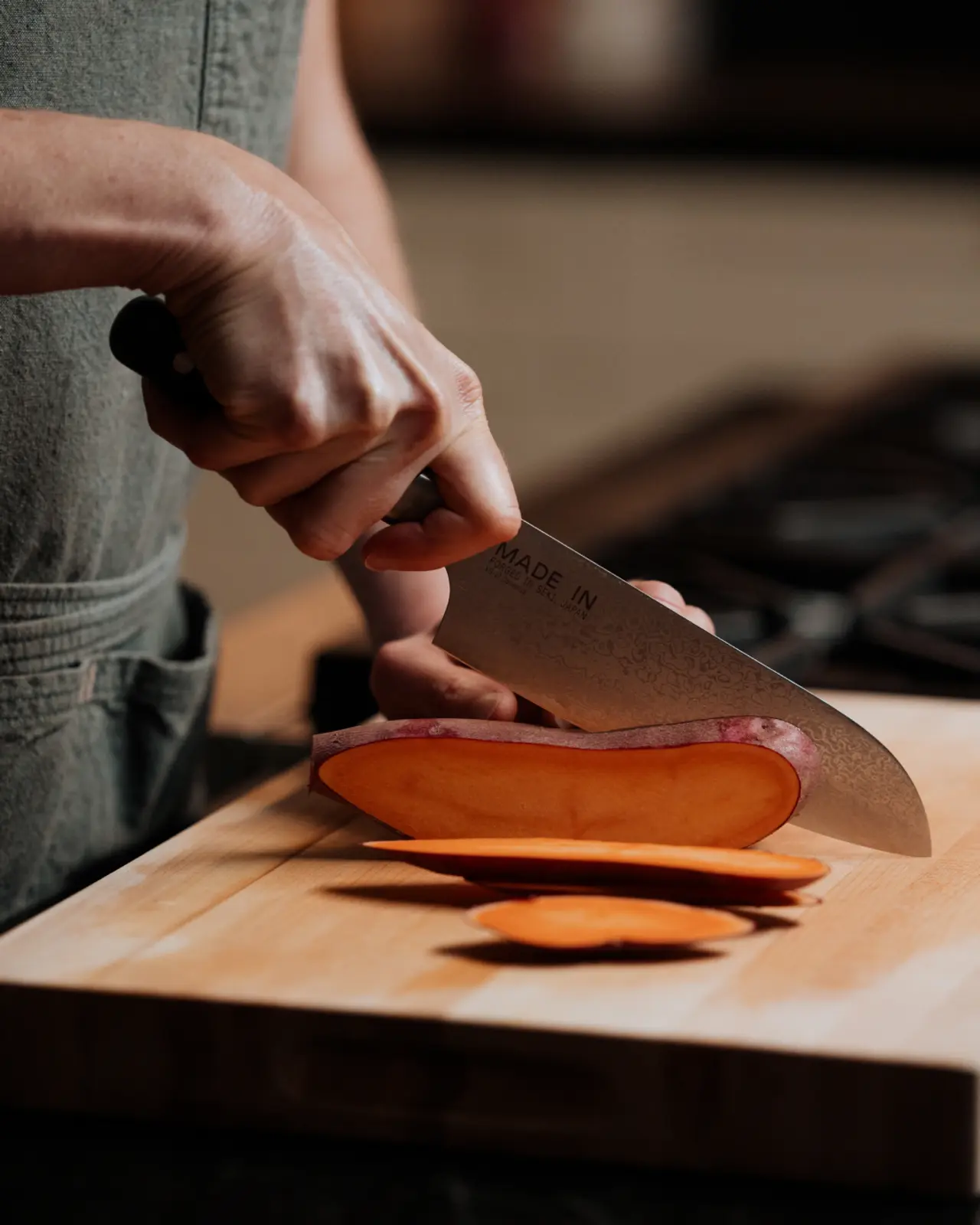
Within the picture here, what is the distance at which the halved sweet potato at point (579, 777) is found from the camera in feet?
3.17

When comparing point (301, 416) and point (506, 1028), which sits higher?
point (301, 416)

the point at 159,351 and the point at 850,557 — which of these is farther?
the point at 850,557

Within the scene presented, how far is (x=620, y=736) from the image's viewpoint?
0.99 m

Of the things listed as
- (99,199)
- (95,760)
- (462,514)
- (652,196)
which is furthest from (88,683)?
(652,196)

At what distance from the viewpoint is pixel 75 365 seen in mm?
1062

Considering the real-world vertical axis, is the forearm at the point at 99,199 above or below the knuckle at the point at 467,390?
above

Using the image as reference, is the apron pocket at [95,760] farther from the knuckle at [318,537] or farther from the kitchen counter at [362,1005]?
the knuckle at [318,537]

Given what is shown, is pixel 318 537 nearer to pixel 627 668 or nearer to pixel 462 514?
pixel 462 514

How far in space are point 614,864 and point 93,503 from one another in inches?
17.3

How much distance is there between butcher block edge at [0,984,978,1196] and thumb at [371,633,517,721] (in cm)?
33

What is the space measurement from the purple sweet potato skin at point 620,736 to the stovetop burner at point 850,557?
38cm

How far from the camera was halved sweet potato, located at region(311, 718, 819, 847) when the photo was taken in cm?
97

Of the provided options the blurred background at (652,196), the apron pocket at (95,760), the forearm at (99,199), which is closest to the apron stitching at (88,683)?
the apron pocket at (95,760)

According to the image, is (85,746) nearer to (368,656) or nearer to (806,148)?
(368,656)
